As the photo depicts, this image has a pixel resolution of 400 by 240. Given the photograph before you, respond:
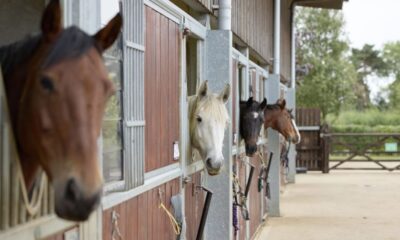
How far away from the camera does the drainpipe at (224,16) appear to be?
5.54 m

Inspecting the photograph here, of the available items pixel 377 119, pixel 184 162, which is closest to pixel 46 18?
pixel 184 162

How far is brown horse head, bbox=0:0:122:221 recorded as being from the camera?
1.60 meters

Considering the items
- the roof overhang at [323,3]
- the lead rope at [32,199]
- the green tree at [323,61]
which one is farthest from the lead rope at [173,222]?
the green tree at [323,61]

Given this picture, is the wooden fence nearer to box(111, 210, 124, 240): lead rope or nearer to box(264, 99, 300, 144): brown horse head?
box(264, 99, 300, 144): brown horse head

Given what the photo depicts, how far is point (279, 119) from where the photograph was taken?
407 inches

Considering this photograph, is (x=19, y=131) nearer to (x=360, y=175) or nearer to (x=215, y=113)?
(x=215, y=113)

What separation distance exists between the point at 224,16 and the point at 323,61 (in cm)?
3067

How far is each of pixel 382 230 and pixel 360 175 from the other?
10.1m

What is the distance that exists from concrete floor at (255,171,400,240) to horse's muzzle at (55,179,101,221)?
761 centimetres

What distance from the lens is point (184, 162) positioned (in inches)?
177

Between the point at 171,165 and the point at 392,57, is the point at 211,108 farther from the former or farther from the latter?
the point at 392,57

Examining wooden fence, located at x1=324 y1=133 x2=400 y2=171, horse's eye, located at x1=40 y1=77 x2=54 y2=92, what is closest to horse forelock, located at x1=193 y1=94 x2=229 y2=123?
horse's eye, located at x1=40 y1=77 x2=54 y2=92

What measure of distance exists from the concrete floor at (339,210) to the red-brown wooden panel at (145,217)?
5.26m

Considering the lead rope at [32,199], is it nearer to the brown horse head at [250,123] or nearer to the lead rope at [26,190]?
the lead rope at [26,190]
